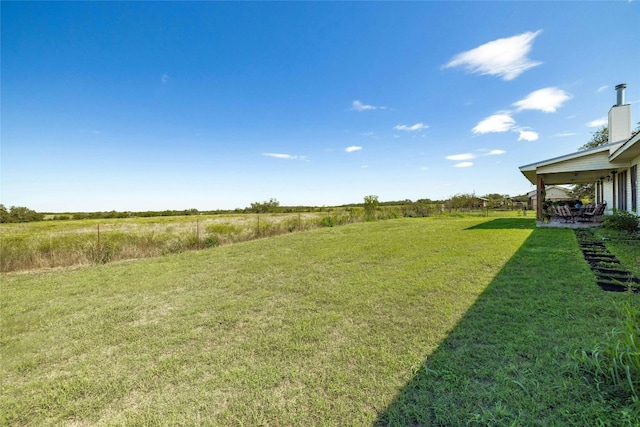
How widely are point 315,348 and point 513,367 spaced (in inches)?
66.4

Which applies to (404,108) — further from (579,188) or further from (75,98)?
(579,188)

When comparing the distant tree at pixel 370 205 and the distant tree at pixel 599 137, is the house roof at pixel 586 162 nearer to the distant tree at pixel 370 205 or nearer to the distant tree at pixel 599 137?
the distant tree at pixel 370 205

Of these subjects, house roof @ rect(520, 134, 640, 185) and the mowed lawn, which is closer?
the mowed lawn

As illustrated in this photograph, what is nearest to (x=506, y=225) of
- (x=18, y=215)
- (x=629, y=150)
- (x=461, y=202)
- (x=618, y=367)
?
(x=629, y=150)

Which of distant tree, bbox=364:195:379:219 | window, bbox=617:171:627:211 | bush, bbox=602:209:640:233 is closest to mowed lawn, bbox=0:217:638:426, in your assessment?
bush, bbox=602:209:640:233

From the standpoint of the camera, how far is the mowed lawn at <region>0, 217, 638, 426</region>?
1738 mm

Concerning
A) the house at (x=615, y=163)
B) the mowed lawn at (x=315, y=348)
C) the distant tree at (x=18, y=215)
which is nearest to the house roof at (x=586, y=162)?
the house at (x=615, y=163)

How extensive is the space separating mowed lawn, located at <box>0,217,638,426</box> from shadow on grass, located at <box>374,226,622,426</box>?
12 mm

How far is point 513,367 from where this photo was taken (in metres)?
2.03

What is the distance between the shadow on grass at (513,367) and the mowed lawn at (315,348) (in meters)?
0.01

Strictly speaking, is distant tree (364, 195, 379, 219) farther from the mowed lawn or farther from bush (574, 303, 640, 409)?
bush (574, 303, 640, 409)

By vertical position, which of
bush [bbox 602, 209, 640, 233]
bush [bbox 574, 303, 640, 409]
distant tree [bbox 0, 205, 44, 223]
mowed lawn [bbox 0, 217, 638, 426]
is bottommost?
mowed lawn [bbox 0, 217, 638, 426]

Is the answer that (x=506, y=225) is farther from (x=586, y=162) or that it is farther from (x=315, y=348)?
(x=315, y=348)

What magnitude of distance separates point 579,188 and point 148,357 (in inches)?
1656
